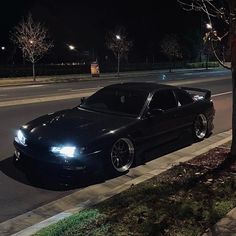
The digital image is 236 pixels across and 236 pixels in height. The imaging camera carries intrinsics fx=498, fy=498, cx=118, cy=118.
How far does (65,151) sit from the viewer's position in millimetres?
6758

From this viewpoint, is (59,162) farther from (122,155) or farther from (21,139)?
(122,155)

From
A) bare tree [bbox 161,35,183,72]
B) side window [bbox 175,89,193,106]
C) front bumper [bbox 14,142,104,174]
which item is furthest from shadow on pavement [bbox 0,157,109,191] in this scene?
bare tree [bbox 161,35,183,72]

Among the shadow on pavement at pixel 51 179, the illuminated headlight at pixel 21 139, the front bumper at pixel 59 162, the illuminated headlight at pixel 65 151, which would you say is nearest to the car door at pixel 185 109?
the shadow on pavement at pixel 51 179

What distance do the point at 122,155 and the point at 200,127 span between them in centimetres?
305

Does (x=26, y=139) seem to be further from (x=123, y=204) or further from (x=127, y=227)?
(x=127, y=227)

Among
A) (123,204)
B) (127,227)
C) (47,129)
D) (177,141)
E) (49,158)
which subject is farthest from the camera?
(177,141)

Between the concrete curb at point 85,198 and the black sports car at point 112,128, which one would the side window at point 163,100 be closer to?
the black sports car at point 112,128

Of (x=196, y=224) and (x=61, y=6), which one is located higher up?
(x=61, y=6)

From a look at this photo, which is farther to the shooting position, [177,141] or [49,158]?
[177,141]

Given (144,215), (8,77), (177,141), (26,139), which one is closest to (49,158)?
(26,139)

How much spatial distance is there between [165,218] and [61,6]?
60.9m

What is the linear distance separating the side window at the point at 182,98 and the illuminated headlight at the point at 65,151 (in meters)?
3.18

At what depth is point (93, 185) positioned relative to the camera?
7004 mm

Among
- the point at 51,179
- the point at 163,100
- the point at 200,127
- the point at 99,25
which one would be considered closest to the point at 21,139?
the point at 51,179
